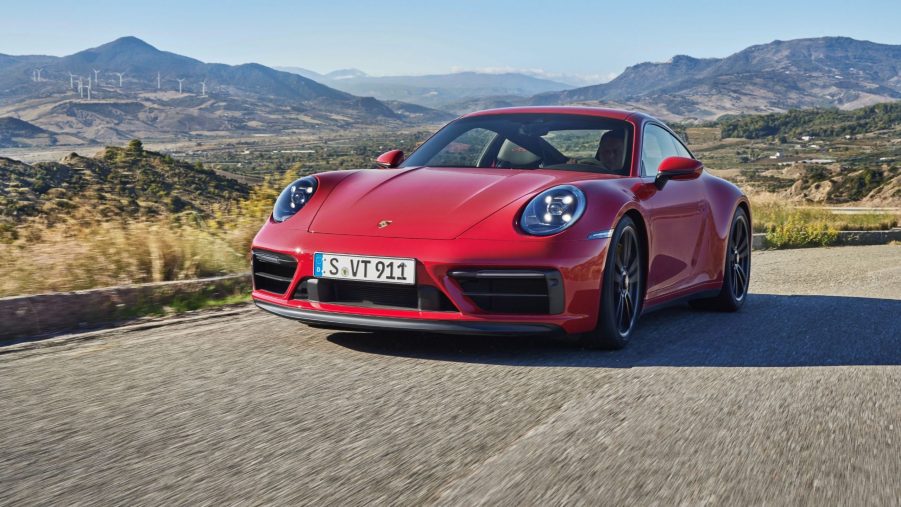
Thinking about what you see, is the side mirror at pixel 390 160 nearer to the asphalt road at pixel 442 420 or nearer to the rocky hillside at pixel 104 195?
the asphalt road at pixel 442 420

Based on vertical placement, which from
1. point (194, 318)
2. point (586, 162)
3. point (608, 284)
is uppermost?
point (586, 162)

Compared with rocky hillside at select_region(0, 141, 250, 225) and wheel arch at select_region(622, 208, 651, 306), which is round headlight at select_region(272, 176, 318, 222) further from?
rocky hillside at select_region(0, 141, 250, 225)

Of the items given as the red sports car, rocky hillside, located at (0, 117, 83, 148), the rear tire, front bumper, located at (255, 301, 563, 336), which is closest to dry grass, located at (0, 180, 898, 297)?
the red sports car

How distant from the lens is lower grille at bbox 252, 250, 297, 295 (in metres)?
4.55

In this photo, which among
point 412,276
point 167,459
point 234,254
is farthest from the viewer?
point 234,254

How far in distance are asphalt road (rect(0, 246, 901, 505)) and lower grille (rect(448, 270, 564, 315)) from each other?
0.84ft

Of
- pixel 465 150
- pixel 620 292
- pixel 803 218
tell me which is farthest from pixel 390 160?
pixel 803 218

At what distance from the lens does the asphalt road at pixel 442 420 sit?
2.54m

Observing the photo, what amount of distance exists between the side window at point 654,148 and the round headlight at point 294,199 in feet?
6.20

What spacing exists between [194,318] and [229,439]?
2.79 m

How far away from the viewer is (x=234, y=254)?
24.3 feet

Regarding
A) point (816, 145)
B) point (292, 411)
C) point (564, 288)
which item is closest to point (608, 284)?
point (564, 288)

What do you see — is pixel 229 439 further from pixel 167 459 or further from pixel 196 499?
pixel 196 499

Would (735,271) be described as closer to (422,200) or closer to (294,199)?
(422,200)
